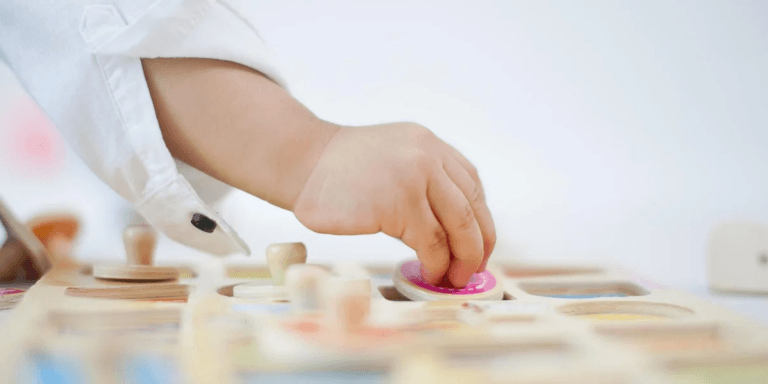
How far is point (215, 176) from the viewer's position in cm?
40

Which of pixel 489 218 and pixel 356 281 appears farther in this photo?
pixel 489 218

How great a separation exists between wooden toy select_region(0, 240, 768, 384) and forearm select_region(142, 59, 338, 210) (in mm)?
71

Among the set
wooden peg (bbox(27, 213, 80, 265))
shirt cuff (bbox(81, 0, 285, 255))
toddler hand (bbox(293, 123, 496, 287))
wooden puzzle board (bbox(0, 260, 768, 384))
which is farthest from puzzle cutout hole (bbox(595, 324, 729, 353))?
wooden peg (bbox(27, 213, 80, 265))

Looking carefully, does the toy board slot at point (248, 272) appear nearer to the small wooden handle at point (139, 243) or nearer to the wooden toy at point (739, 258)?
the small wooden handle at point (139, 243)

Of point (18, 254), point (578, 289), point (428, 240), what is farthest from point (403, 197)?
point (18, 254)

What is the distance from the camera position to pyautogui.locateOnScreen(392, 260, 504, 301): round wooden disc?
0.33m

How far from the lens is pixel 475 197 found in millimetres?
355

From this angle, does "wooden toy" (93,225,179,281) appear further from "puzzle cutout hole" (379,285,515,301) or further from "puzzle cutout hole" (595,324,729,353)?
"puzzle cutout hole" (595,324,729,353)

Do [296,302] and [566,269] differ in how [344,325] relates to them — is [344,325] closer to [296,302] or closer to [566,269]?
[296,302]

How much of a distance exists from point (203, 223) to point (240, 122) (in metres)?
0.08

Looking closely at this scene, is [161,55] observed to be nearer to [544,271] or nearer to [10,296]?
[10,296]

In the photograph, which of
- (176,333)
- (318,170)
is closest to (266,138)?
(318,170)

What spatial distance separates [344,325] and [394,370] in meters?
0.04

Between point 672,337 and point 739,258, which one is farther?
point 739,258
